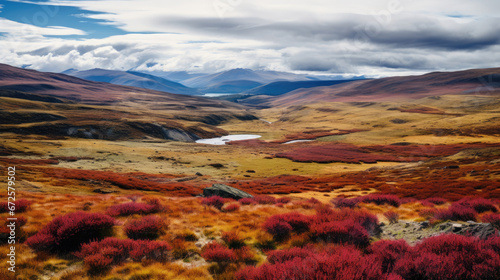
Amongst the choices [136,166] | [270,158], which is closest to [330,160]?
[270,158]

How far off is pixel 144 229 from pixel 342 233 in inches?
277

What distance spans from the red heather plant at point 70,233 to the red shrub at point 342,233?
7430 mm

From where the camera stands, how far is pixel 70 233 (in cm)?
784

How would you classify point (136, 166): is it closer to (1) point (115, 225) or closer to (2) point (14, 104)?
(1) point (115, 225)

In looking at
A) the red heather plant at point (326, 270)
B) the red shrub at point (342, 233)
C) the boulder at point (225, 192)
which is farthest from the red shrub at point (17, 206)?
the red shrub at point (342, 233)

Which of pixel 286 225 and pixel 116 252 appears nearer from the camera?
pixel 116 252

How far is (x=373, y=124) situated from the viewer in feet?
534

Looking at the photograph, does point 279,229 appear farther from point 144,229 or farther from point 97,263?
point 97,263

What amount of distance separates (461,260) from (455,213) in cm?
574

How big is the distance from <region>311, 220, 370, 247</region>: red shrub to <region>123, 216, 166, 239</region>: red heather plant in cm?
576

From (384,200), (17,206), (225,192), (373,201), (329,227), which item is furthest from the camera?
(225,192)

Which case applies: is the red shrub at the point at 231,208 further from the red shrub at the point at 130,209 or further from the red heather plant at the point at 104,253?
the red heather plant at the point at 104,253

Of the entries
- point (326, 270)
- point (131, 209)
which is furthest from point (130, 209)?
point (326, 270)

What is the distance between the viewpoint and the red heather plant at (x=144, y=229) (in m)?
9.00
